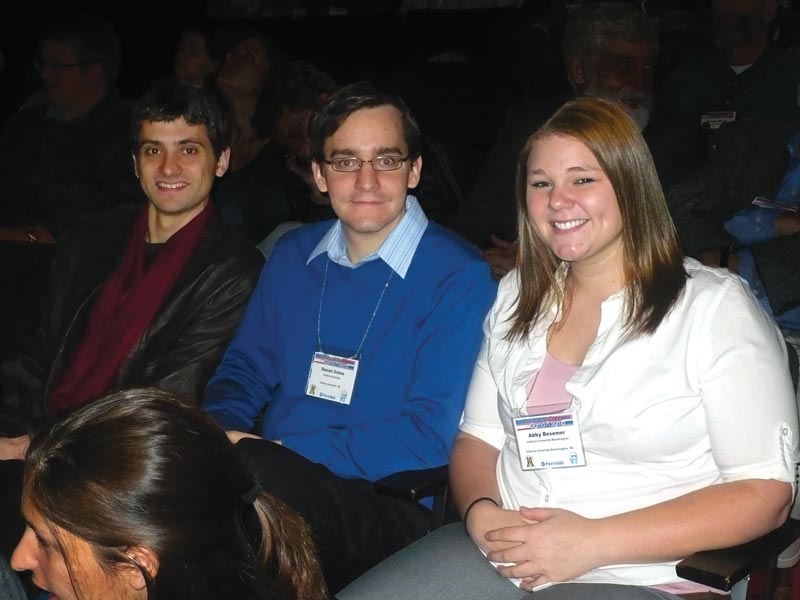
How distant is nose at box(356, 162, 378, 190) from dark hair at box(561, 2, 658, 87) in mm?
1735

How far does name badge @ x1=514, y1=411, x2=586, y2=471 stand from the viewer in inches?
77.9

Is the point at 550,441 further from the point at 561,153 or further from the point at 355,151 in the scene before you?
the point at 355,151

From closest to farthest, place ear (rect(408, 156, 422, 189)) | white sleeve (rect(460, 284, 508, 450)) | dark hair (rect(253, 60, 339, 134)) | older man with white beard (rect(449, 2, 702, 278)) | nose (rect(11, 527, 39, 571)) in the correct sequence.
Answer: nose (rect(11, 527, 39, 571))
white sleeve (rect(460, 284, 508, 450))
ear (rect(408, 156, 422, 189))
older man with white beard (rect(449, 2, 702, 278))
dark hair (rect(253, 60, 339, 134))

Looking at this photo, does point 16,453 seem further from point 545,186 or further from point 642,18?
point 642,18

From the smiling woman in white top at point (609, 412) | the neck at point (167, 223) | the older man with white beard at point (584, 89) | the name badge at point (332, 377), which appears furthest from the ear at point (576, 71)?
the name badge at point (332, 377)

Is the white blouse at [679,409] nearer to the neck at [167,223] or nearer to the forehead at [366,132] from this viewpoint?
the forehead at [366,132]

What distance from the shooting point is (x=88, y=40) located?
4.42m

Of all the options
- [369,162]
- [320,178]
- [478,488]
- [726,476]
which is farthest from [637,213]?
[320,178]

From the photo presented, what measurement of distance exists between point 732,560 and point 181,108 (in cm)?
188

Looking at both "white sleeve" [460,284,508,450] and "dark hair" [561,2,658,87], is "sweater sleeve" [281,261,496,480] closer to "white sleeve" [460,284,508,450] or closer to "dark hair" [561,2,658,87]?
"white sleeve" [460,284,508,450]

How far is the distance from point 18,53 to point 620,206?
19.3 feet

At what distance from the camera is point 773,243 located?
2873 millimetres

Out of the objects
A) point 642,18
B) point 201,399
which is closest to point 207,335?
point 201,399

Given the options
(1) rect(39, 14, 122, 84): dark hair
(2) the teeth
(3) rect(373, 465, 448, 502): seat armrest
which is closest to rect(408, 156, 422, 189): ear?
(2) the teeth
